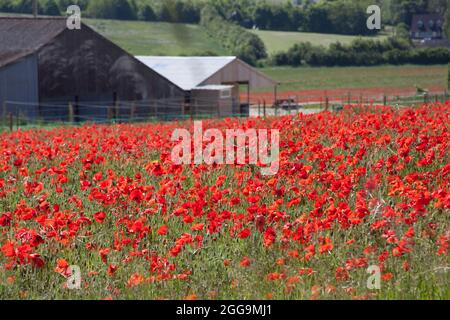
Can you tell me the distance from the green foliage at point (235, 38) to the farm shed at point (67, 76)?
51545mm

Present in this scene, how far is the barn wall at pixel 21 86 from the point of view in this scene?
43.3m

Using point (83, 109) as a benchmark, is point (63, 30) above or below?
above

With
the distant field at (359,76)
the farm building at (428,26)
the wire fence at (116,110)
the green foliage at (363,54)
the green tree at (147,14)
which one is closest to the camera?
the farm building at (428,26)

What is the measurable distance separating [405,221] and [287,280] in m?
0.98

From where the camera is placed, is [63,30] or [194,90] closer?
[63,30]

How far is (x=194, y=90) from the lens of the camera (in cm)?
5525

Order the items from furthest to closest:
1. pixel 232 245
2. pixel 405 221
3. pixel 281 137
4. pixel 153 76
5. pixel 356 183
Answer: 1. pixel 153 76
2. pixel 281 137
3. pixel 356 183
4. pixel 232 245
5. pixel 405 221

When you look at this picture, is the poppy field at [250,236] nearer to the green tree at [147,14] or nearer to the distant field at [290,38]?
the distant field at [290,38]

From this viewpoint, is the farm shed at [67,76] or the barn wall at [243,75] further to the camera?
the barn wall at [243,75]

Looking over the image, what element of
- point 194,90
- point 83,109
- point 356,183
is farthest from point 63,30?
point 356,183

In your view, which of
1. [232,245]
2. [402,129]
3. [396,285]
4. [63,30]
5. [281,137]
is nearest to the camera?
[396,285]

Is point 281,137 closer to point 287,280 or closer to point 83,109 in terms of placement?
point 287,280

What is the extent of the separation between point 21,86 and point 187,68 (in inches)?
697

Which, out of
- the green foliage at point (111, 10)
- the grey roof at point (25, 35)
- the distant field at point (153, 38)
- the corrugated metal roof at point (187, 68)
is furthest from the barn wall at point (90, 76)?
the distant field at point (153, 38)
